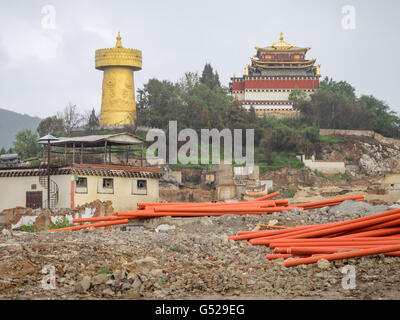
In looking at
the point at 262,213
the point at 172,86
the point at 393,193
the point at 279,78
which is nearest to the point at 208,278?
the point at 262,213

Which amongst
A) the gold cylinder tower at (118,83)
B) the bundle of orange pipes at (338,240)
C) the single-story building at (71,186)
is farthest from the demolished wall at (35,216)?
the gold cylinder tower at (118,83)

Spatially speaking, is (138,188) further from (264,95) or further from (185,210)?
(264,95)

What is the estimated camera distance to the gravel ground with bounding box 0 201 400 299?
793 centimetres

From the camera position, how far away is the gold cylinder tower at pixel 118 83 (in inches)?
1640

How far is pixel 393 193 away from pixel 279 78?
26.9m

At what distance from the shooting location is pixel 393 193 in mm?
26062

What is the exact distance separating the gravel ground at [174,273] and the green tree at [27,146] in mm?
27808

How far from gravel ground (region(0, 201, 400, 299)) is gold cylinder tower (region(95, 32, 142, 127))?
3139 centimetres

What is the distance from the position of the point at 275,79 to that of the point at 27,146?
21.9 m

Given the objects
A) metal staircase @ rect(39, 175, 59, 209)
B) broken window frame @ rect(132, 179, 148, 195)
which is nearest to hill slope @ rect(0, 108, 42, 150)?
broken window frame @ rect(132, 179, 148, 195)

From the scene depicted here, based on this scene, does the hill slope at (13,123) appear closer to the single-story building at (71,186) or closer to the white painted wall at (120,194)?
the white painted wall at (120,194)

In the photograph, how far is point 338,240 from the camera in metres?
10.2

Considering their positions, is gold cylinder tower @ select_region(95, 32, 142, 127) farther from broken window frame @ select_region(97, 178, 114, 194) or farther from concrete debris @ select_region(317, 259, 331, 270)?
concrete debris @ select_region(317, 259, 331, 270)

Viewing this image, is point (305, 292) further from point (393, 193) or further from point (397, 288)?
point (393, 193)
